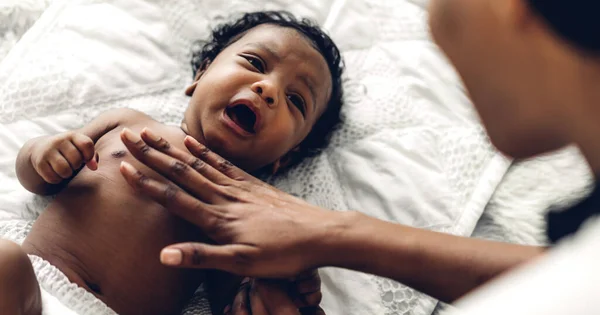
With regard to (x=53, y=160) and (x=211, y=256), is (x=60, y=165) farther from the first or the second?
(x=211, y=256)

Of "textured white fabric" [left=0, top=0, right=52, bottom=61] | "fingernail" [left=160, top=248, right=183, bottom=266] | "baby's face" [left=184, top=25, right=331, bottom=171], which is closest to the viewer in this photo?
"fingernail" [left=160, top=248, right=183, bottom=266]

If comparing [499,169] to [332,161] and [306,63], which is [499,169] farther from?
[306,63]

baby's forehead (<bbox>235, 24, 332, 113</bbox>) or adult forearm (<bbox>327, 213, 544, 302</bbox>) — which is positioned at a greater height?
baby's forehead (<bbox>235, 24, 332, 113</bbox>)

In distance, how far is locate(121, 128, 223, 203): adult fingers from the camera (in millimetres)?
825

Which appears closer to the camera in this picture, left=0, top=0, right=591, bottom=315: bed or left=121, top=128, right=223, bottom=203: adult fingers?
left=121, top=128, right=223, bottom=203: adult fingers

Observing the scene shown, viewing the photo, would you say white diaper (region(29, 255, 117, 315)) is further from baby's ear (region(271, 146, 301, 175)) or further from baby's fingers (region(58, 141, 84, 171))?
baby's ear (region(271, 146, 301, 175))

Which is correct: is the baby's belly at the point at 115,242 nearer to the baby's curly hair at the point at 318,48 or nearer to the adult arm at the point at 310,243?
the adult arm at the point at 310,243

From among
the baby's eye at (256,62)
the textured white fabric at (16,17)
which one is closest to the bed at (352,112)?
the textured white fabric at (16,17)

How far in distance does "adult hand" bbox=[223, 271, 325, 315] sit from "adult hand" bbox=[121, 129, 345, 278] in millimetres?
37

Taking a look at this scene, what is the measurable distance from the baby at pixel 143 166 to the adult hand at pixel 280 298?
131 mm

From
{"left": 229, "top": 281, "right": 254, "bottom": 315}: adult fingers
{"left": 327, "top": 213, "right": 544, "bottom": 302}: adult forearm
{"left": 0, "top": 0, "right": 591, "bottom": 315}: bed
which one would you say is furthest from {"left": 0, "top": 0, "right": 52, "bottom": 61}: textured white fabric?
{"left": 327, "top": 213, "right": 544, "bottom": 302}: adult forearm

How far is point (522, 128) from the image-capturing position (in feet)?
2.14

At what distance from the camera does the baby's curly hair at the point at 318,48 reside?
1148mm

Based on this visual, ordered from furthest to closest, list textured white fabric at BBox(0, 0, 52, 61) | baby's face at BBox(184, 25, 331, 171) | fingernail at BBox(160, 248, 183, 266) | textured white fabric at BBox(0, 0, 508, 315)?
textured white fabric at BBox(0, 0, 52, 61) < textured white fabric at BBox(0, 0, 508, 315) < baby's face at BBox(184, 25, 331, 171) < fingernail at BBox(160, 248, 183, 266)
